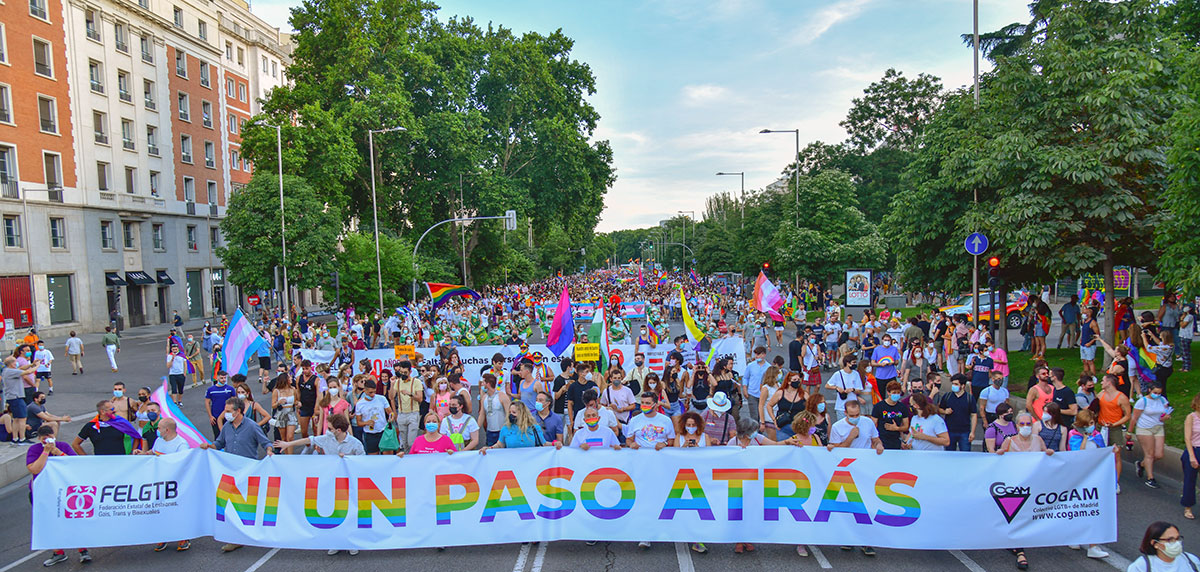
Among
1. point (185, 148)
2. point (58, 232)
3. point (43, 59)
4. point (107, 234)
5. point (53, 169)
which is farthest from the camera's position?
point (185, 148)

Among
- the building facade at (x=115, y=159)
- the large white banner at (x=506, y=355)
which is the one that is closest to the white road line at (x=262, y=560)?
the large white banner at (x=506, y=355)

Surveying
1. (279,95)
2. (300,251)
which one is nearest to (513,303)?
(300,251)

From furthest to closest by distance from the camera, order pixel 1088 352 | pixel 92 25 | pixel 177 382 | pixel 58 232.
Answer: pixel 92 25 → pixel 58 232 → pixel 177 382 → pixel 1088 352

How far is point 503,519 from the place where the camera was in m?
7.42

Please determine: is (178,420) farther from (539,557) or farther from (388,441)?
(539,557)

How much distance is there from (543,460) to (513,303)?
32379mm

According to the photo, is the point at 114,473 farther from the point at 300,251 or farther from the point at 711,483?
the point at 300,251

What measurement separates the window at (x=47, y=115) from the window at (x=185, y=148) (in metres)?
10.3

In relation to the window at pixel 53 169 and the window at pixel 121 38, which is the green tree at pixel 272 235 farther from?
the window at pixel 121 38

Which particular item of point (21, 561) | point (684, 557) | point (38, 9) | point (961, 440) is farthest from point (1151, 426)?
point (38, 9)

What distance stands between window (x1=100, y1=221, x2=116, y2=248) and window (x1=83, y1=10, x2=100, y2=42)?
33.3ft

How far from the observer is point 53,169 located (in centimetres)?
3747

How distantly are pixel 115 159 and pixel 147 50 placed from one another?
8.28 metres

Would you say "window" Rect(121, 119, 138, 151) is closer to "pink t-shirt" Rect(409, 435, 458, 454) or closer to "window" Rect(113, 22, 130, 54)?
"window" Rect(113, 22, 130, 54)
